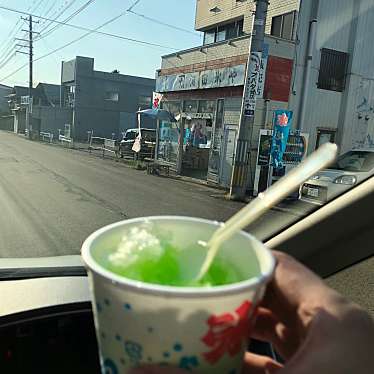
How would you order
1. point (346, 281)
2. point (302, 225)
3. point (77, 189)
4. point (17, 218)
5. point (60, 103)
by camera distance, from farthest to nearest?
1. point (60, 103)
2. point (77, 189)
3. point (17, 218)
4. point (346, 281)
5. point (302, 225)

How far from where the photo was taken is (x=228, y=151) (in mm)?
14078

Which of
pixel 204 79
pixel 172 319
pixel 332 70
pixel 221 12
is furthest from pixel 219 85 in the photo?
pixel 172 319

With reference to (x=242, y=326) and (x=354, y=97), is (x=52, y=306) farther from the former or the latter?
(x=354, y=97)

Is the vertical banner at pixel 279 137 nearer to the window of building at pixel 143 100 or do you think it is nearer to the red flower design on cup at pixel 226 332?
the red flower design on cup at pixel 226 332

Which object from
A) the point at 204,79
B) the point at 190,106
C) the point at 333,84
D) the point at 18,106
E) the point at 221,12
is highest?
the point at 221,12

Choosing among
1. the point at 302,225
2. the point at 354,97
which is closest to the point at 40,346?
the point at 302,225

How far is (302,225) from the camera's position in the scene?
225cm

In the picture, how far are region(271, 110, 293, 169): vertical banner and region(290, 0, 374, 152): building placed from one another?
6.09 feet

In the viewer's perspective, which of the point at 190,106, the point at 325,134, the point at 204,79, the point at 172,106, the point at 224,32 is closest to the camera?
the point at 325,134

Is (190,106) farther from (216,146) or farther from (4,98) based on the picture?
(4,98)

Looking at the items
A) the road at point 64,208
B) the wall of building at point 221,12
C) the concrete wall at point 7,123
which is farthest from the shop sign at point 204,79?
the concrete wall at point 7,123

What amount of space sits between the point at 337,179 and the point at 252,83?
8532 millimetres

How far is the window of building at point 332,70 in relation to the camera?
14312 millimetres

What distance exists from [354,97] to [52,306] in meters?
14.9
